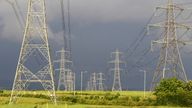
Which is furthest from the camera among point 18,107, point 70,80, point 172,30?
point 70,80

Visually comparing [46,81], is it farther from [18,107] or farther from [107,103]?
[107,103]

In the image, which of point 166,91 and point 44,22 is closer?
point 44,22

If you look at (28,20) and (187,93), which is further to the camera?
(187,93)

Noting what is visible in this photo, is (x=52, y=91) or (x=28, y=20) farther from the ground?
(x=28, y=20)

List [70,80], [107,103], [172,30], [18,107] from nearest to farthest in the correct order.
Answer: [18,107], [172,30], [107,103], [70,80]

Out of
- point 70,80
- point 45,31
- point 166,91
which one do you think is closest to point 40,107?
point 45,31

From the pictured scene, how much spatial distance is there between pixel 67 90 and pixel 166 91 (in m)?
67.4

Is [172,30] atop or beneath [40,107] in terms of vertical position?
atop

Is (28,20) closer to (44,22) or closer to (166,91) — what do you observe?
(44,22)

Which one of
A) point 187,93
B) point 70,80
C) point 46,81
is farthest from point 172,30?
point 70,80

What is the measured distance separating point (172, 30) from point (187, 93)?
24717 millimetres

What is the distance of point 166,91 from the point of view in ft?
419

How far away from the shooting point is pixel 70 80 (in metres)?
181

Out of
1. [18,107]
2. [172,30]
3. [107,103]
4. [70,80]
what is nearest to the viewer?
[18,107]
